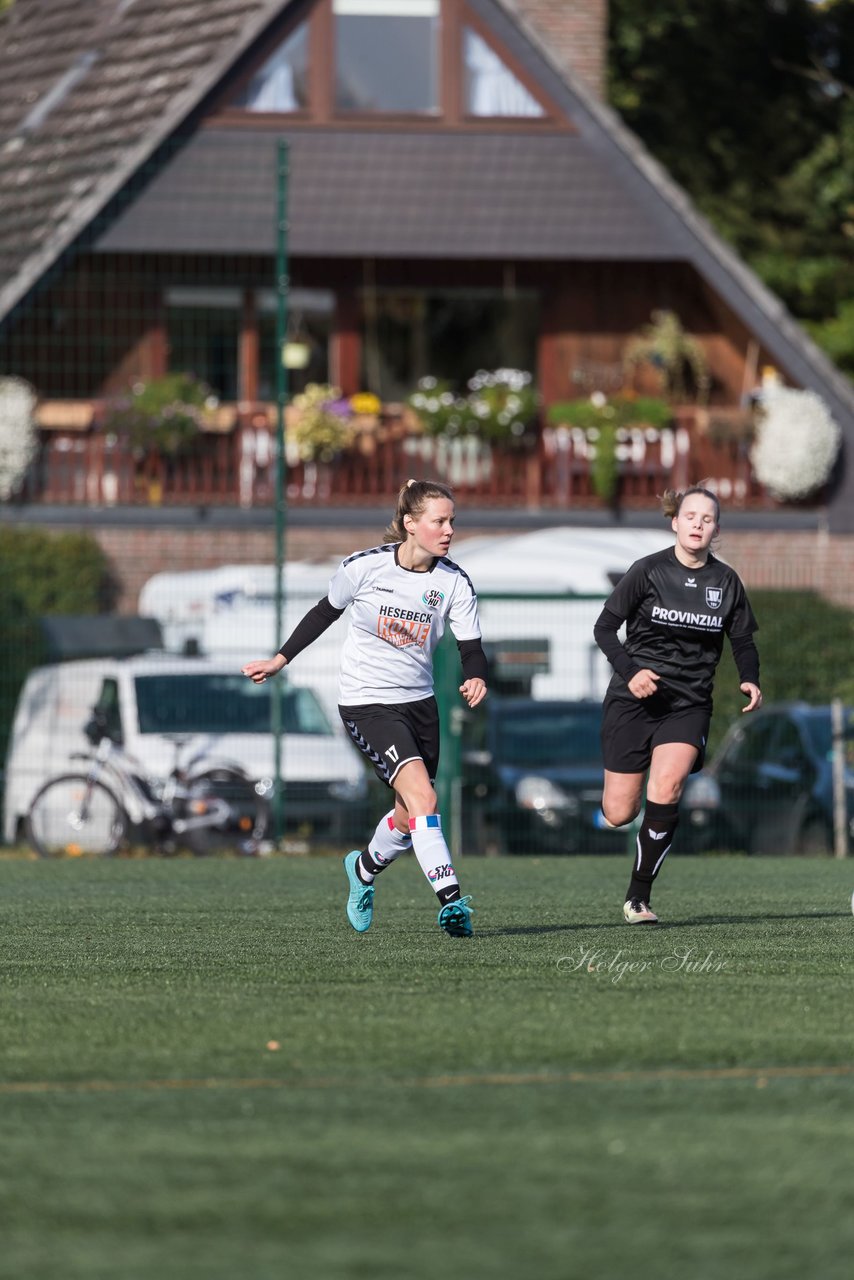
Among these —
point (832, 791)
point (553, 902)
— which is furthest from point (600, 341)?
point (553, 902)

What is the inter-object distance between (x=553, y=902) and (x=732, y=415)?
1779cm

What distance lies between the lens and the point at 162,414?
2722 centimetres

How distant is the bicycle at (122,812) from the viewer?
17.5 metres

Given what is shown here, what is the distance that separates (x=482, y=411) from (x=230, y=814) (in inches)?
444

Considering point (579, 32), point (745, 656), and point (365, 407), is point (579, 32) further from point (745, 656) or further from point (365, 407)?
point (745, 656)

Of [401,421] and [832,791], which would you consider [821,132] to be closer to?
[401,421]

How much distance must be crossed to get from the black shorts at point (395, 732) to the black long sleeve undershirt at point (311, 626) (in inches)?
12.3

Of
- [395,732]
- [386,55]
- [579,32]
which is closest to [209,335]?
[386,55]

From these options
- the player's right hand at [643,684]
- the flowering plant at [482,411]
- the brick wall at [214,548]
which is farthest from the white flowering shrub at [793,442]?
the player's right hand at [643,684]

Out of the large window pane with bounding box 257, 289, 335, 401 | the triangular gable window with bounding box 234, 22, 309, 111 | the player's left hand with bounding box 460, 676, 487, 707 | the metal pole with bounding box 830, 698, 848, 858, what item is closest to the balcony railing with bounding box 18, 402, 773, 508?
the large window pane with bounding box 257, 289, 335, 401

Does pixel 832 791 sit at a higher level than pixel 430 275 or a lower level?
lower

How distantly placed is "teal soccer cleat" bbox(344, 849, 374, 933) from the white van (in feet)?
26.9

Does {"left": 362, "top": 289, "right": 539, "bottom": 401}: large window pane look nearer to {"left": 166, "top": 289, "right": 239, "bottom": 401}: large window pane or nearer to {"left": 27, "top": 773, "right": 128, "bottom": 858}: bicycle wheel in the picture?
{"left": 166, "top": 289, "right": 239, "bottom": 401}: large window pane

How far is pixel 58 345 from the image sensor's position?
28.4 meters
